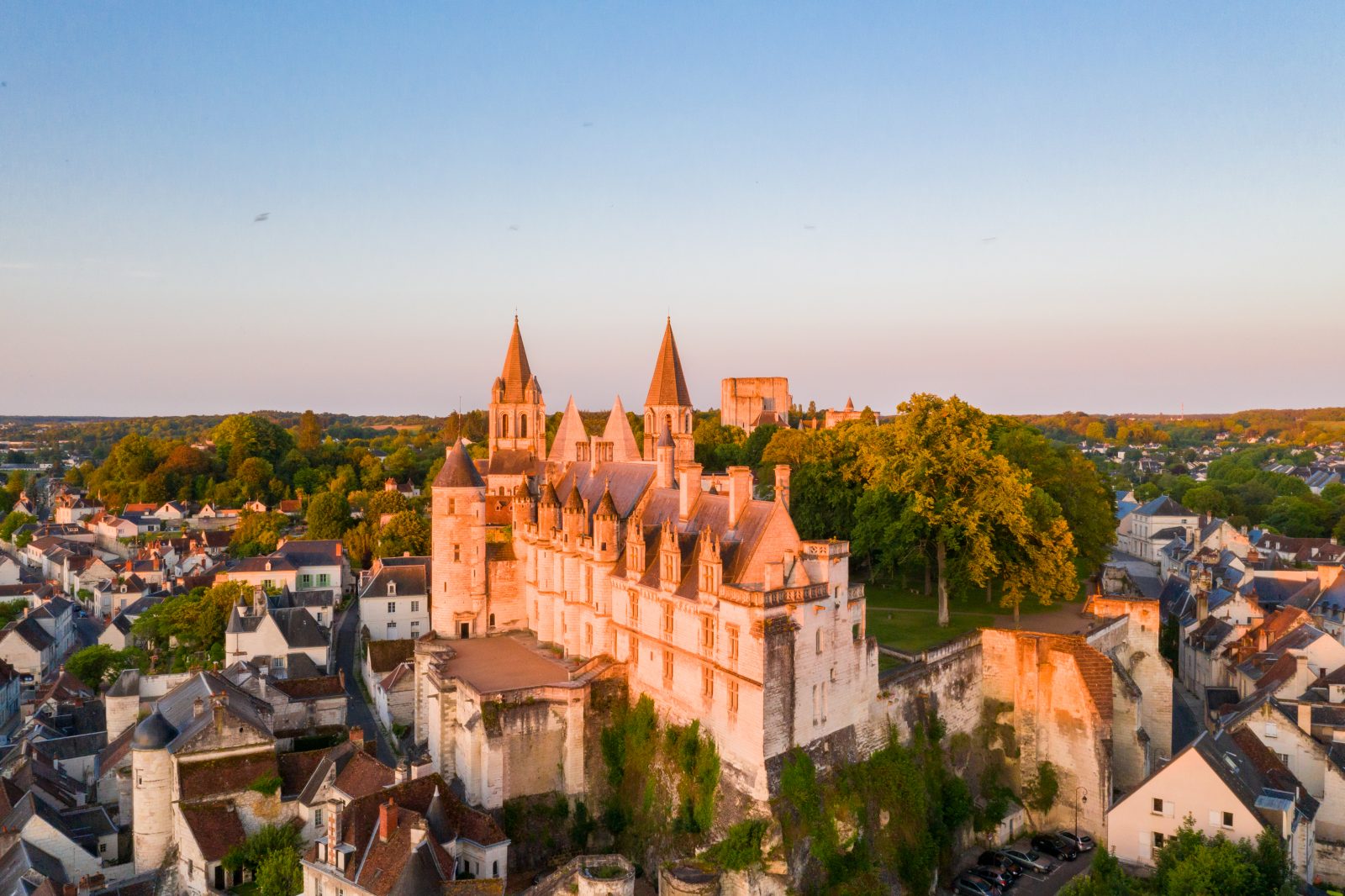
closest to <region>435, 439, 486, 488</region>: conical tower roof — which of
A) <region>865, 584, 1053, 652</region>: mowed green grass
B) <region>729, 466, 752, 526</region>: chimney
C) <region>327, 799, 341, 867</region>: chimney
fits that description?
<region>729, 466, 752, 526</region>: chimney

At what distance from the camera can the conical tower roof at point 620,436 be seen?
48.5 m

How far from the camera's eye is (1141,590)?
222ft

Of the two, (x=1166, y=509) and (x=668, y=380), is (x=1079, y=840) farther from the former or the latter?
(x=1166, y=509)

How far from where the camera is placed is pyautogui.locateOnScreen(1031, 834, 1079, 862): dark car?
1378 inches

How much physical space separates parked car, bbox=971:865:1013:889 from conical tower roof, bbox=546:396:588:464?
28738 mm

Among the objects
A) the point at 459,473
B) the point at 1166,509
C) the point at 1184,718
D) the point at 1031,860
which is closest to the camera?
the point at 1031,860

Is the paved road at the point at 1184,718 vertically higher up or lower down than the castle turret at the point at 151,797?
lower down

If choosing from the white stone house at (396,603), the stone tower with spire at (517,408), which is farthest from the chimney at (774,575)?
the white stone house at (396,603)

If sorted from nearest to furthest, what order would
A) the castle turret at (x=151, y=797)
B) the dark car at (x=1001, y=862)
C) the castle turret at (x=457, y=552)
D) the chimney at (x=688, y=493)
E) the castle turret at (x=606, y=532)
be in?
the castle turret at (x=151, y=797) → the dark car at (x=1001, y=862) → the chimney at (x=688, y=493) → the castle turret at (x=606, y=532) → the castle turret at (x=457, y=552)

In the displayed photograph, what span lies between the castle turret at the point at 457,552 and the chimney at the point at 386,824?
16.3 meters

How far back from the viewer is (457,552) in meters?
44.8

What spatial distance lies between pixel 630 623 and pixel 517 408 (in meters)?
24.5

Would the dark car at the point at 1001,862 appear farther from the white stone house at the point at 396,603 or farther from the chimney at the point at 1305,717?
the white stone house at the point at 396,603

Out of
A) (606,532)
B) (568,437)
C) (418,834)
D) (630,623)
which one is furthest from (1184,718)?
(418,834)
